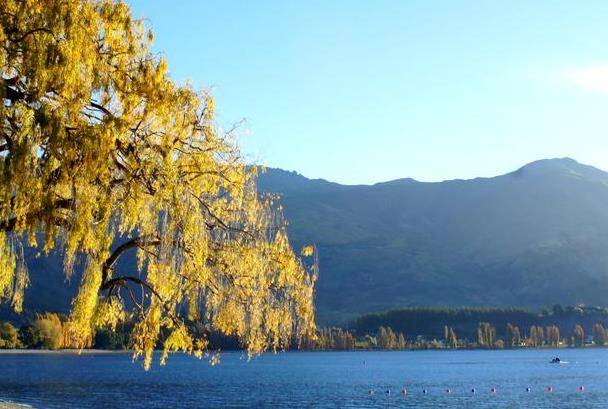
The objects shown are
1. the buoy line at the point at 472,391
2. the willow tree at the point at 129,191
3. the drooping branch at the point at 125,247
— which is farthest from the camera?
the buoy line at the point at 472,391

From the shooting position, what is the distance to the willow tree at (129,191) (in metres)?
15.9

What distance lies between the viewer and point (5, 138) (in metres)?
15.9

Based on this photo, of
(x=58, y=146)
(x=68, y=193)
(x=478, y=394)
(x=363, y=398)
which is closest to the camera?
(x=58, y=146)

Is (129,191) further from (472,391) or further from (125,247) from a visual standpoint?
(472,391)

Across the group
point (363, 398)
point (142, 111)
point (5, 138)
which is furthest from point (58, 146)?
point (363, 398)

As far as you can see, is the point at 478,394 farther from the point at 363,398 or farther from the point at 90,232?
the point at 90,232

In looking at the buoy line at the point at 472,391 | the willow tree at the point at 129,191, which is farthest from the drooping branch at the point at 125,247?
the buoy line at the point at 472,391

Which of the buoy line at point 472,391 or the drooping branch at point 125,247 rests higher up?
the drooping branch at point 125,247

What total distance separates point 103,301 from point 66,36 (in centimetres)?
684

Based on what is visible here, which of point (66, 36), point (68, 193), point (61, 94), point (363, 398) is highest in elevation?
point (66, 36)

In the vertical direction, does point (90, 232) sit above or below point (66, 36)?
below

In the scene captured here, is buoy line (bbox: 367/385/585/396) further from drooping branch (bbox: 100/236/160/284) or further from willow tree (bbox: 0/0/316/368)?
drooping branch (bbox: 100/236/160/284)

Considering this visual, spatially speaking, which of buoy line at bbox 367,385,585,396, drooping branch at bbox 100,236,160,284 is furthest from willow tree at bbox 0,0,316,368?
buoy line at bbox 367,385,585,396

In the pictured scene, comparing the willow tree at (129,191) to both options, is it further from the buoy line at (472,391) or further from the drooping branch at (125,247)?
the buoy line at (472,391)
